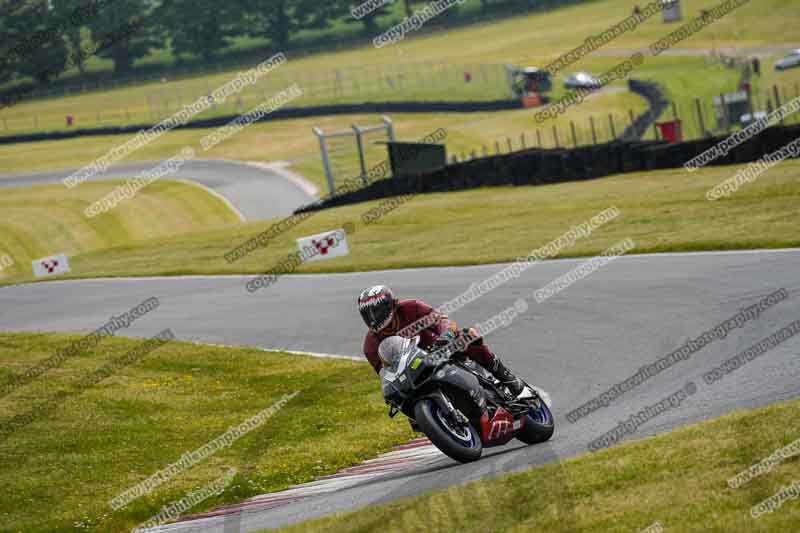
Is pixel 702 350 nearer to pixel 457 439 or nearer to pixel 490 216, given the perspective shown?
pixel 457 439

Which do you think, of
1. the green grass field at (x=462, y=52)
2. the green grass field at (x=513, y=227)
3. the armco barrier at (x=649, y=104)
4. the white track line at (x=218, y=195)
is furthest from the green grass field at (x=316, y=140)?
the green grass field at (x=513, y=227)

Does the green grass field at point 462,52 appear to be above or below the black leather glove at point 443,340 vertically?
below

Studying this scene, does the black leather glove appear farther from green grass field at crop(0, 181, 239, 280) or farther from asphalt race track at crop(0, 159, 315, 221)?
asphalt race track at crop(0, 159, 315, 221)

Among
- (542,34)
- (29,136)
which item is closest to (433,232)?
(29,136)

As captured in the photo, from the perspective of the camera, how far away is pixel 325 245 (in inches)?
1120

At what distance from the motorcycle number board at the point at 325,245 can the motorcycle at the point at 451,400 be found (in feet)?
56.9

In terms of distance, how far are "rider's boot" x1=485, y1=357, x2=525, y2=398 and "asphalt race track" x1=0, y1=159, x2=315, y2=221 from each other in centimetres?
4337

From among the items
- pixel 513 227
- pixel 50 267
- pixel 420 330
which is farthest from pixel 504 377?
pixel 50 267

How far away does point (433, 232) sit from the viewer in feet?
102

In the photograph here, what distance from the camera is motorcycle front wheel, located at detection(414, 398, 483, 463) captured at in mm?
10305

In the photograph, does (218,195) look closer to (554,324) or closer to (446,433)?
(554,324)

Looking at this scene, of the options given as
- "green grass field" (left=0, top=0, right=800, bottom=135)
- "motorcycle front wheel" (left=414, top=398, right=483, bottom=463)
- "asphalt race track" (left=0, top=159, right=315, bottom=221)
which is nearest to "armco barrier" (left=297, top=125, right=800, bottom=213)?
"asphalt race track" (left=0, top=159, right=315, bottom=221)

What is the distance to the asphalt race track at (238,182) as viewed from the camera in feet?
188

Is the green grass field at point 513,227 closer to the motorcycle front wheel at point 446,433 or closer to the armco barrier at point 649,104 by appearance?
the motorcycle front wheel at point 446,433
